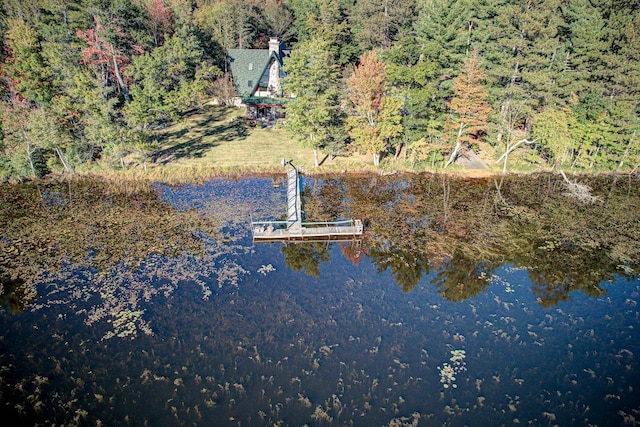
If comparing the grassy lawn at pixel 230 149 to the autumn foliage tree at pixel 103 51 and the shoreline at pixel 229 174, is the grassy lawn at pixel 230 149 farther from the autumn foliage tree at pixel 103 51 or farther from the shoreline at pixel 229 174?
the autumn foliage tree at pixel 103 51

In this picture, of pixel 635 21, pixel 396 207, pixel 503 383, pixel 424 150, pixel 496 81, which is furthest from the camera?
pixel 496 81

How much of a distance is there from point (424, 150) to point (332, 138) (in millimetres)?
8747

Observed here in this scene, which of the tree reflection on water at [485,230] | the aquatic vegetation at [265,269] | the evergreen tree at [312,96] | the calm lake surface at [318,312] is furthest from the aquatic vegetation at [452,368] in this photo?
the evergreen tree at [312,96]

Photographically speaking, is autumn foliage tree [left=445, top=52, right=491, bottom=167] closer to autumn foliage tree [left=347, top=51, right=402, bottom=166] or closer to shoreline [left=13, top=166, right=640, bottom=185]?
shoreline [left=13, top=166, right=640, bottom=185]

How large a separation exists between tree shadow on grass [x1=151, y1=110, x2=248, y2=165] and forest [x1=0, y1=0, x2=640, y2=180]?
213 cm

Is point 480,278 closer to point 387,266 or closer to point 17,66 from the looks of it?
point 387,266

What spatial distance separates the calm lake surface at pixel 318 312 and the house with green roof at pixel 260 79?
22111 mm

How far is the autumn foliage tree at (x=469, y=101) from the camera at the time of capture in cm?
3641

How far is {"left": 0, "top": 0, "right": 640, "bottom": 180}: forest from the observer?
36.2m

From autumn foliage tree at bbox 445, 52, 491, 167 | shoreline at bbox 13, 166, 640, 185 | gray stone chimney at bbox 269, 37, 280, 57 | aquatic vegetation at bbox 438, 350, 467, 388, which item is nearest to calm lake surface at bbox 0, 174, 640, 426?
aquatic vegetation at bbox 438, 350, 467, 388

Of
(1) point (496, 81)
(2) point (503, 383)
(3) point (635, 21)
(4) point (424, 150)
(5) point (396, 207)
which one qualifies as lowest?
(2) point (503, 383)

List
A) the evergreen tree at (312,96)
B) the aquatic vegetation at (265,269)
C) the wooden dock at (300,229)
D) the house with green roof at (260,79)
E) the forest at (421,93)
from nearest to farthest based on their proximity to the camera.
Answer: the aquatic vegetation at (265,269) < the wooden dock at (300,229) < the forest at (421,93) < the evergreen tree at (312,96) < the house with green roof at (260,79)

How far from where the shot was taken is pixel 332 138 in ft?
135

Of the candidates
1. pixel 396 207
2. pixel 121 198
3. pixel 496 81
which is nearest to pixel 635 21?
pixel 496 81
